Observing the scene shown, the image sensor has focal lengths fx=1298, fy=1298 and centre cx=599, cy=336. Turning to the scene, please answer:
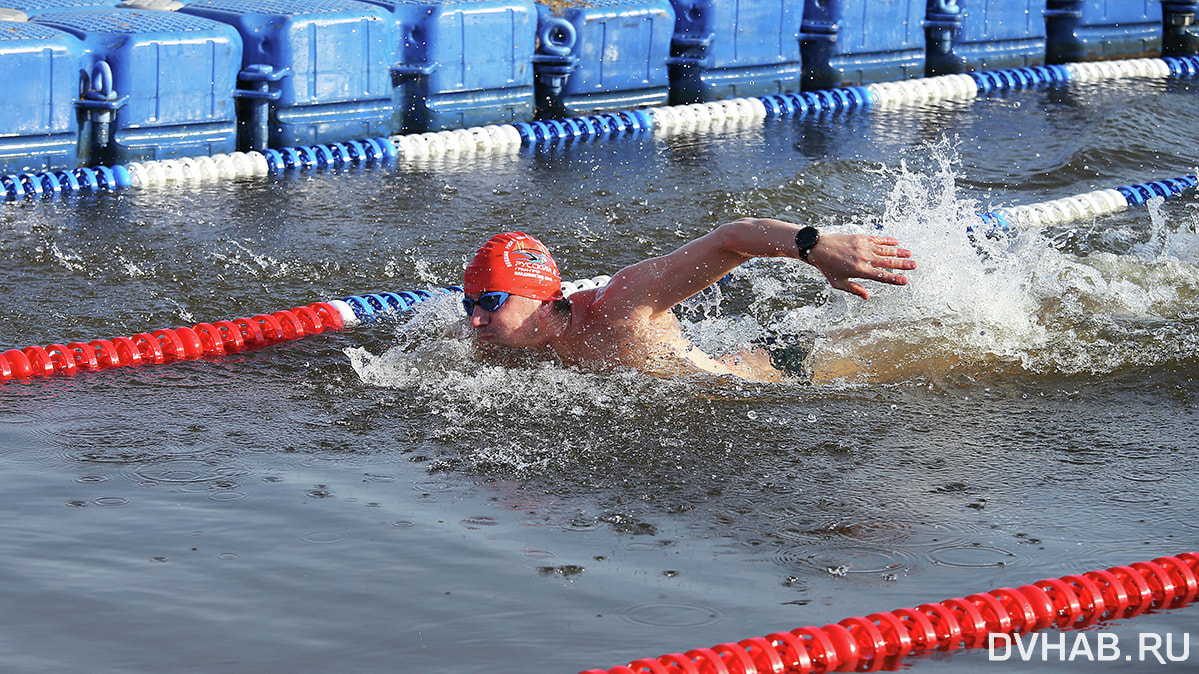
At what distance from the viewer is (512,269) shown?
3.85 meters

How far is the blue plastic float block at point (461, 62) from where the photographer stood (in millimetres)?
8297

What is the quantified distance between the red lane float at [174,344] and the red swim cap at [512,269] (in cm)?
119

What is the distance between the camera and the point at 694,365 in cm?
409

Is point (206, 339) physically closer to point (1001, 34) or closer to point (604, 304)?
point (604, 304)

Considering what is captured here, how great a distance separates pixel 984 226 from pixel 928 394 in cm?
241

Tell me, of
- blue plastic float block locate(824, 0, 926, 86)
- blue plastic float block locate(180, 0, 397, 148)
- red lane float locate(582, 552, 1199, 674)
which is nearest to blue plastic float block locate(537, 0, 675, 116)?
blue plastic float block locate(180, 0, 397, 148)

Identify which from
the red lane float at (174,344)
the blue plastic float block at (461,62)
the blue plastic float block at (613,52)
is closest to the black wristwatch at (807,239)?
the red lane float at (174,344)

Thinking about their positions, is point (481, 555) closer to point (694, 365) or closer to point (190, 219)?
point (694, 365)

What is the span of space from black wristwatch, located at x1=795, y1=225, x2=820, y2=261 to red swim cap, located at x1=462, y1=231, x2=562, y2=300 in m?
0.95

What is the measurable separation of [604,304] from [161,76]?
4.47 metres

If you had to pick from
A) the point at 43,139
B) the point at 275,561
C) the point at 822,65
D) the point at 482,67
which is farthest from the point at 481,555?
the point at 822,65

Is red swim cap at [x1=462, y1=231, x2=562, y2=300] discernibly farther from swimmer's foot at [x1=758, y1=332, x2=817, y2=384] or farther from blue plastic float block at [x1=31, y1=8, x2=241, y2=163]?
blue plastic float block at [x1=31, y1=8, x2=241, y2=163]

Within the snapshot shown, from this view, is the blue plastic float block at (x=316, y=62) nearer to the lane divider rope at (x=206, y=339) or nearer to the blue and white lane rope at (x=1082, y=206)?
the lane divider rope at (x=206, y=339)

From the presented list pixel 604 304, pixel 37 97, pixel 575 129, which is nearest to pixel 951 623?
pixel 604 304
